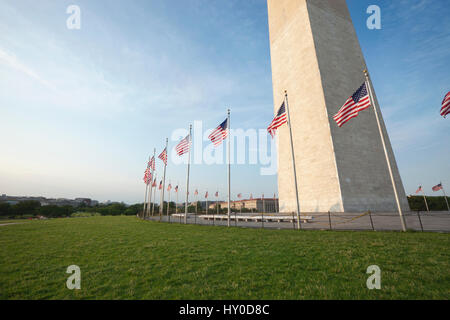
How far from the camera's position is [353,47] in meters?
34.0

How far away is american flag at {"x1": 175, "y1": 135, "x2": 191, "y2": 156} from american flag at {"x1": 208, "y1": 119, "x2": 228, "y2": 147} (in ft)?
11.1

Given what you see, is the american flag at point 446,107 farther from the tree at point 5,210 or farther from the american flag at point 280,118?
the tree at point 5,210

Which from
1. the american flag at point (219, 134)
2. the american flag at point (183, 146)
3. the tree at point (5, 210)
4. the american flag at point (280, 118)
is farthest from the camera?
the tree at point (5, 210)

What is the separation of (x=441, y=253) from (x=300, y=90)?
29.0m

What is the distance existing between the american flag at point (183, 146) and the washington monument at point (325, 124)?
17737mm

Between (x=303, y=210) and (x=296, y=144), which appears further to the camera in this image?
(x=296, y=144)

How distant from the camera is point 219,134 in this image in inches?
707

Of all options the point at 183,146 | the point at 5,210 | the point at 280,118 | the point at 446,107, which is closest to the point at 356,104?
the point at 446,107

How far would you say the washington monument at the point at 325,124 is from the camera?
25.4 m

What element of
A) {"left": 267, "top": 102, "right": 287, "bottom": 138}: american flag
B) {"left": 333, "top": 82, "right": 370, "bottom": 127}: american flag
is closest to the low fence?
{"left": 333, "top": 82, "right": 370, "bottom": 127}: american flag

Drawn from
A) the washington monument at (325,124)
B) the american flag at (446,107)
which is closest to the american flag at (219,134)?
the american flag at (446,107)

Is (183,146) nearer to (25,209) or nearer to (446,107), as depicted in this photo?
(446,107)

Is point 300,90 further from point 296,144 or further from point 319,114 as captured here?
point 296,144
